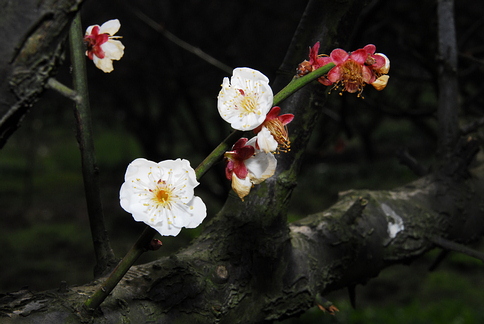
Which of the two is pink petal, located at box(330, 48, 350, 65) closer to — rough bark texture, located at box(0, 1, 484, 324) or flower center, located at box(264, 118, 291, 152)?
flower center, located at box(264, 118, 291, 152)

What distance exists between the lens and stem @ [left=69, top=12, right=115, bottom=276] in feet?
2.49

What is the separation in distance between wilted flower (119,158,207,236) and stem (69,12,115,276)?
0.70 feet

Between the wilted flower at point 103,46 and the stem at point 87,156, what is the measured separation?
72 millimetres

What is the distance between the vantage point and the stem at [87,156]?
29.9 inches

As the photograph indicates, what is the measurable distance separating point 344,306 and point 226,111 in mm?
3405

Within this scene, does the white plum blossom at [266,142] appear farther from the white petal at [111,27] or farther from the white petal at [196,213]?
the white petal at [111,27]

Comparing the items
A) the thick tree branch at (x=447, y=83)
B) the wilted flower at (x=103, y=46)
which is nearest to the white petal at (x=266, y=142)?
the wilted flower at (x=103, y=46)

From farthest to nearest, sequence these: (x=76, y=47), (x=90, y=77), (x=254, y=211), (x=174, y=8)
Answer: (x=90, y=77) → (x=174, y=8) → (x=254, y=211) → (x=76, y=47)

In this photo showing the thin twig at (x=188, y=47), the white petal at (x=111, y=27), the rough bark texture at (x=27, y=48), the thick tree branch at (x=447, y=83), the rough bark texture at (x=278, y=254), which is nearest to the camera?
the rough bark texture at (x=27, y=48)

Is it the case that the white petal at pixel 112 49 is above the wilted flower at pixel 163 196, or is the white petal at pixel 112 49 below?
above

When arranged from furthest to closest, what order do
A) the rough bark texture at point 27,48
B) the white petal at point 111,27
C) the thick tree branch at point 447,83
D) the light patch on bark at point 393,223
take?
1. the thick tree branch at point 447,83
2. the light patch on bark at point 393,223
3. the white petal at point 111,27
4. the rough bark texture at point 27,48

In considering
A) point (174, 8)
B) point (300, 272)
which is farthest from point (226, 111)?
point (174, 8)

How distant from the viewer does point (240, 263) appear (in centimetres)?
85

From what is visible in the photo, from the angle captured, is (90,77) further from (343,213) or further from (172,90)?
(343,213)
